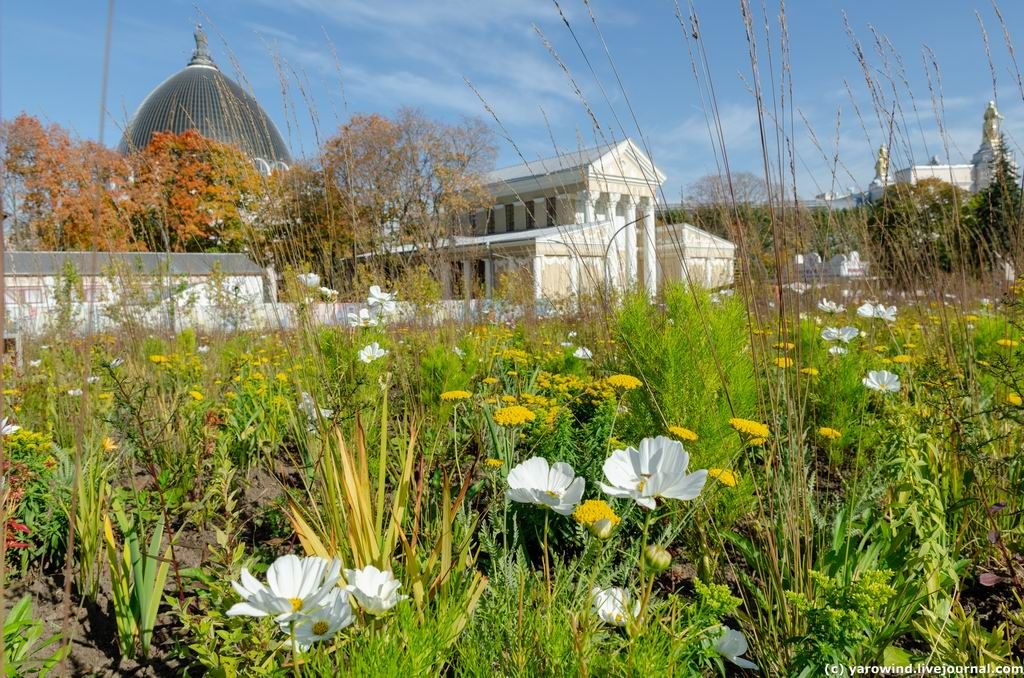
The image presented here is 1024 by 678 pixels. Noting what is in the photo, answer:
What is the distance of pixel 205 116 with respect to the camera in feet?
148

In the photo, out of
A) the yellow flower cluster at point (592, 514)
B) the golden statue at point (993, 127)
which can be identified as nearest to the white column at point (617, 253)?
the yellow flower cluster at point (592, 514)

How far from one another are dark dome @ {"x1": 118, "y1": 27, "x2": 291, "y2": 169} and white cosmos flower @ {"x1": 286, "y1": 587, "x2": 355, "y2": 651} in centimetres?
165

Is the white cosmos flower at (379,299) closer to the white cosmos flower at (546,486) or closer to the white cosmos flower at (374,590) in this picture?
the white cosmos flower at (546,486)

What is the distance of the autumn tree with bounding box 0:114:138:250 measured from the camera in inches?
36.9

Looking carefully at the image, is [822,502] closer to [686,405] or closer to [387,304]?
[686,405]

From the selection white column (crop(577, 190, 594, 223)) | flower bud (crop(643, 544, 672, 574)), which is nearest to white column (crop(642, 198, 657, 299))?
white column (crop(577, 190, 594, 223))

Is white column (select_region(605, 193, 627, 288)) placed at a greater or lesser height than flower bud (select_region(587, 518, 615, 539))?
greater

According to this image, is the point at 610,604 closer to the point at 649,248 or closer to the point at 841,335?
A: the point at 649,248

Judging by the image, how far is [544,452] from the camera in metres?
1.97

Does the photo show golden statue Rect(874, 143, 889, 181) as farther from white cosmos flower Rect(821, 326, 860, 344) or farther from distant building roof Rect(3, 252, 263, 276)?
distant building roof Rect(3, 252, 263, 276)

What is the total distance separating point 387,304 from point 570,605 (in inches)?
87.4

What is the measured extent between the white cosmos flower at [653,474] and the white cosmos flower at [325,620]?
424mm

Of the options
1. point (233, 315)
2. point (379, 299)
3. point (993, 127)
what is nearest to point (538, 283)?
point (233, 315)

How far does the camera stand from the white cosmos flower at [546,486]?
1105 mm
